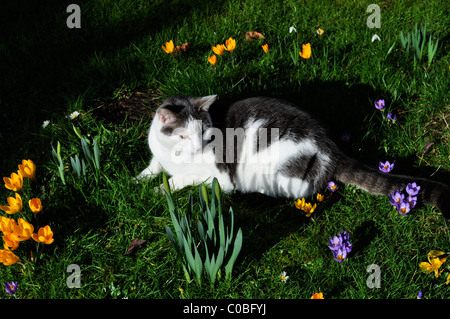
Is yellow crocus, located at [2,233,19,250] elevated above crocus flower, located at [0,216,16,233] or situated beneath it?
situated beneath

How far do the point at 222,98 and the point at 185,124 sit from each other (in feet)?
2.34

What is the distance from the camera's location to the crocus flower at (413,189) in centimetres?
215

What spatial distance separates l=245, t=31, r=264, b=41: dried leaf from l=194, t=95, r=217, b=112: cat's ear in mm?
1259

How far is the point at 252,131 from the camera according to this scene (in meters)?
2.52

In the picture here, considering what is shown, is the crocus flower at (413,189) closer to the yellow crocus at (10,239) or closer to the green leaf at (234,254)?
the green leaf at (234,254)

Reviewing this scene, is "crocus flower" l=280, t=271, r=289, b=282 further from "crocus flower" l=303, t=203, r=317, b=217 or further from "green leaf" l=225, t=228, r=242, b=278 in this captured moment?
"crocus flower" l=303, t=203, r=317, b=217

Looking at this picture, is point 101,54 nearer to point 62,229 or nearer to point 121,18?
point 121,18

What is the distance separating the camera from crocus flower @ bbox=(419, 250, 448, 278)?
1933 millimetres

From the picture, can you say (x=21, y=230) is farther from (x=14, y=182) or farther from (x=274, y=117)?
(x=274, y=117)

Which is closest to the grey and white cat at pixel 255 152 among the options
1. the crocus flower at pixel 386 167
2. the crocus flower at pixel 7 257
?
the crocus flower at pixel 386 167

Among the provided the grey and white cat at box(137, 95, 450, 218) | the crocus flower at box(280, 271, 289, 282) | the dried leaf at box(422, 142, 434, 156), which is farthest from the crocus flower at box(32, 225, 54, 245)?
the dried leaf at box(422, 142, 434, 156)

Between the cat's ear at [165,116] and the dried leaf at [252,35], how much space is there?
4.79ft
